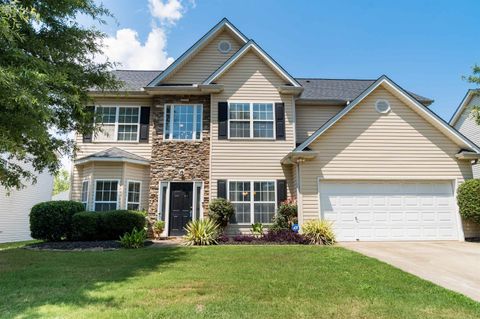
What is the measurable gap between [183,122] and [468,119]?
59.9 feet

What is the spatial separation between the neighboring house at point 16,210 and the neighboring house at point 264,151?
252 inches

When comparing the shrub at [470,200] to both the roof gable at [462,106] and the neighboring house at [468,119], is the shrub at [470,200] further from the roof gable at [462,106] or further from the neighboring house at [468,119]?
the roof gable at [462,106]

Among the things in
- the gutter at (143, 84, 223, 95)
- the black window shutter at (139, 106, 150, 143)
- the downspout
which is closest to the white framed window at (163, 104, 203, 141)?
the gutter at (143, 84, 223, 95)

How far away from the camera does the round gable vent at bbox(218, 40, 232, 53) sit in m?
15.4

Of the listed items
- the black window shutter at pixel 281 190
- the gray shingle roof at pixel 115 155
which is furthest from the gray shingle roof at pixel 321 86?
the black window shutter at pixel 281 190

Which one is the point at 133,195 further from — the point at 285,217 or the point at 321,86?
the point at 321,86

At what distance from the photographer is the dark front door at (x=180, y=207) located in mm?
13508

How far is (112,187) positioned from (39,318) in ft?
32.9

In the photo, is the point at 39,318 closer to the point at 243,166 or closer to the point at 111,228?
the point at 111,228

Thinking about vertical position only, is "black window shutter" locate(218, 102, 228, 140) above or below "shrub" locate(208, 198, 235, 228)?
above

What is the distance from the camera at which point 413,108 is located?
41.2ft

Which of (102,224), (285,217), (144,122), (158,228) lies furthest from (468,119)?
(102,224)

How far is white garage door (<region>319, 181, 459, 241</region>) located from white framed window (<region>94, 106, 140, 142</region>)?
897cm

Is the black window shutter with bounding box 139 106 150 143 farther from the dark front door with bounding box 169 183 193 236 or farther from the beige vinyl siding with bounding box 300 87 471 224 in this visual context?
the beige vinyl siding with bounding box 300 87 471 224
